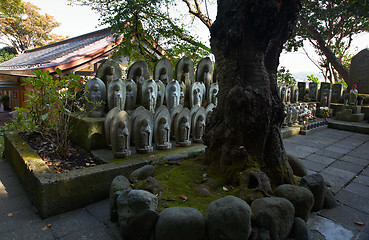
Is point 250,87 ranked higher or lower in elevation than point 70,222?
higher

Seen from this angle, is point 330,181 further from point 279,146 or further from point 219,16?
point 219,16

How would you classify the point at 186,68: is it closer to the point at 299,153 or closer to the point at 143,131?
the point at 143,131

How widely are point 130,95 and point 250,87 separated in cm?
279

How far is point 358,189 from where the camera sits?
3361mm

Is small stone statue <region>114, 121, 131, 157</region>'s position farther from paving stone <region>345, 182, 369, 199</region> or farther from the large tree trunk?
paving stone <region>345, 182, 369, 199</region>

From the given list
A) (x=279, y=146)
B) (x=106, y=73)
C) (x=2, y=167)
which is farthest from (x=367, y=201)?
(x=2, y=167)

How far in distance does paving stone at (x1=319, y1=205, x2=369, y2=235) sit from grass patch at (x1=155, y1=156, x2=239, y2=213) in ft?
3.44

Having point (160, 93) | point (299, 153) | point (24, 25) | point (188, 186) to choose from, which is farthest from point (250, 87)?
point (24, 25)

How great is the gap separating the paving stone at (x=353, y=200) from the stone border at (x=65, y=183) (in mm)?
2524

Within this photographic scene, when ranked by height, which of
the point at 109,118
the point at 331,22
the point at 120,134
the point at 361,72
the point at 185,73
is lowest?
the point at 120,134

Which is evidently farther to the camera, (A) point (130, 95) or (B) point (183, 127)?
(A) point (130, 95)

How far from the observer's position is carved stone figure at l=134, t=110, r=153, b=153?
11.9 ft

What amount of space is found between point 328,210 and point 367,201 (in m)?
0.66

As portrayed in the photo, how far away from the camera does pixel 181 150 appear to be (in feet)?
13.1
